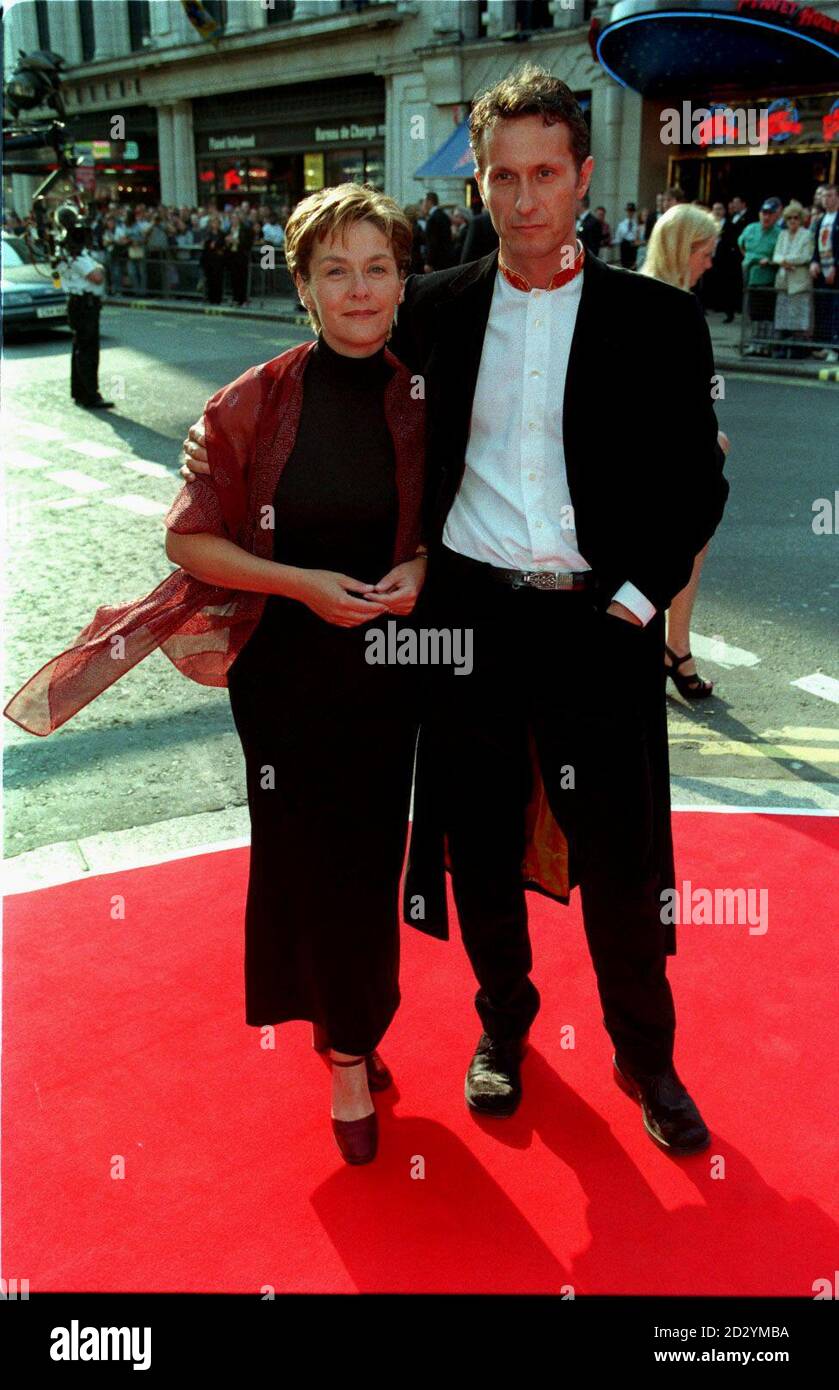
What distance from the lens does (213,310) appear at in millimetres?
22844

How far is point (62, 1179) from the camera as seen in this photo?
2.62m

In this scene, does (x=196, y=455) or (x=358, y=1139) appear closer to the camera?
(x=196, y=455)

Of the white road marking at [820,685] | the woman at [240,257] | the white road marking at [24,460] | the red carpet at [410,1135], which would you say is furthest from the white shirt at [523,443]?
the woman at [240,257]

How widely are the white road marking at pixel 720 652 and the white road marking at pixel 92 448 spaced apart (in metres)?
5.93

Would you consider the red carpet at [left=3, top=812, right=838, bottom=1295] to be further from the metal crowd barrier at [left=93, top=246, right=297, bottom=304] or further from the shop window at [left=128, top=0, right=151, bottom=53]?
the shop window at [left=128, top=0, right=151, bottom=53]

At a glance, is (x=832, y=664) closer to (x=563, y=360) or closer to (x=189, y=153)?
(x=563, y=360)

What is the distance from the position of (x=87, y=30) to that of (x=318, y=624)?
46919 mm

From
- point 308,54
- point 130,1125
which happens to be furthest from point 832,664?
point 308,54

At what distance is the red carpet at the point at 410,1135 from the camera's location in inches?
95.0

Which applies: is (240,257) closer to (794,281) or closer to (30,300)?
(30,300)

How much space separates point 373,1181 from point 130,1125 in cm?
57

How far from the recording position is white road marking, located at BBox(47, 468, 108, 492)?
30.2 feet

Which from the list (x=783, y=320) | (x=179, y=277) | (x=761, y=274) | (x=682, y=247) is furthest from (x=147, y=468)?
(x=179, y=277)

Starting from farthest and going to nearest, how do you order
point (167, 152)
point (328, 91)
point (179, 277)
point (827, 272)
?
point (167, 152)
point (328, 91)
point (179, 277)
point (827, 272)
